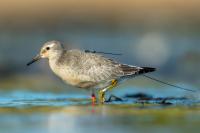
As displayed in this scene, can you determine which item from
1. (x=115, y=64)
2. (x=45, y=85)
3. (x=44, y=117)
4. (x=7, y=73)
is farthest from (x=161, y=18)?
(x=44, y=117)

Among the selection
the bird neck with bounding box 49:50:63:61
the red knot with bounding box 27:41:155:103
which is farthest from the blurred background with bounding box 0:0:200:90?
the red knot with bounding box 27:41:155:103

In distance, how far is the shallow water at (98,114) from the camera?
1154 cm

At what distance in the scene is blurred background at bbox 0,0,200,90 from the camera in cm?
2181

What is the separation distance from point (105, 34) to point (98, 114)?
18.7m

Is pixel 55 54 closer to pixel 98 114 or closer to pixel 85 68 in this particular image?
pixel 85 68

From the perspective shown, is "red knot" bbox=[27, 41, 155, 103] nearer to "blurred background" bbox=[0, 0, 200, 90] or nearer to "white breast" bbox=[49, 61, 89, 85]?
"white breast" bbox=[49, 61, 89, 85]

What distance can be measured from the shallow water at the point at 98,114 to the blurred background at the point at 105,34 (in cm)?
317

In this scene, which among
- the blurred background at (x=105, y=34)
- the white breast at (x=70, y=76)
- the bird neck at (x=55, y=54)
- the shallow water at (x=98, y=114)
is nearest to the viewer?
the shallow water at (x=98, y=114)

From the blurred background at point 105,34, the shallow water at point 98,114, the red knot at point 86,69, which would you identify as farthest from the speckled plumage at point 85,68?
the blurred background at point 105,34

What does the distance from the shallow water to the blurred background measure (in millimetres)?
3166

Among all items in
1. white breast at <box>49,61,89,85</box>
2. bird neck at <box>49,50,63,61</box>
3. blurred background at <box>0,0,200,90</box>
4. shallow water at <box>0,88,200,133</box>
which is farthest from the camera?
blurred background at <box>0,0,200,90</box>

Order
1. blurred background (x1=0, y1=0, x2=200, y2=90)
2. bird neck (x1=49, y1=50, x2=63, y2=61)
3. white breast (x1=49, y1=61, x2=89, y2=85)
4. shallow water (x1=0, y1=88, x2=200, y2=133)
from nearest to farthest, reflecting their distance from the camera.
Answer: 1. shallow water (x1=0, y1=88, x2=200, y2=133)
2. white breast (x1=49, y1=61, x2=89, y2=85)
3. bird neck (x1=49, y1=50, x2=63, y2=61)
4. blurred background (x1=0, y1=0, x2=200, y2=90)

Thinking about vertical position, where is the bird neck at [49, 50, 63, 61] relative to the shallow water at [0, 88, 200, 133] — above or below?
above

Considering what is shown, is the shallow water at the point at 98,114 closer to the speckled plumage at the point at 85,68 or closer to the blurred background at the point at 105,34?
the speckled plumage at the point at 85,68
